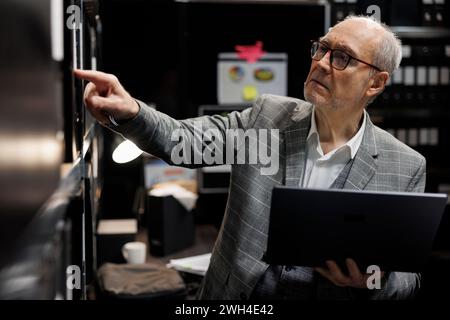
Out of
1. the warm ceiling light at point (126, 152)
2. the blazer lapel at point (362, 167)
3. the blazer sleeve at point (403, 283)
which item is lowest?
the blazer sleeve at point (403, 283)

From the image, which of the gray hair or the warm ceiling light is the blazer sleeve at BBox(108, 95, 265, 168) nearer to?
the warm ceiling light

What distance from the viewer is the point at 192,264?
6.96 feet

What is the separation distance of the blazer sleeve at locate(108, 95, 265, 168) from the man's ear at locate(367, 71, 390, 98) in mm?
289

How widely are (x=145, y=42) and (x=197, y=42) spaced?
28 cm

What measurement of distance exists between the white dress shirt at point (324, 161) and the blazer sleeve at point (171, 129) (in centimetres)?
17

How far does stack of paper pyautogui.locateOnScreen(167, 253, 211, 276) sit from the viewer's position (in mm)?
2053

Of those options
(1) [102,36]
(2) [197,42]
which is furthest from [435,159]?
(1) [102,36]

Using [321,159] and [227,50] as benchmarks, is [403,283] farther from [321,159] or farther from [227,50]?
[227,50]

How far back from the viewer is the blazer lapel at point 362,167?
141 cm

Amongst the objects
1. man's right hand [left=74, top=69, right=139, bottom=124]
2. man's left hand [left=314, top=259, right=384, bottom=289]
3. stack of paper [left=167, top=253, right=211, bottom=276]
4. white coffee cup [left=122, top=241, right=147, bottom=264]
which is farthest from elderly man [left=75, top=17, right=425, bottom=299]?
white coffee cup [left=122, top=241, right=147, bottom=264]

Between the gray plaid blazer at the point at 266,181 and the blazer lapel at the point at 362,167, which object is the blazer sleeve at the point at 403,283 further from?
the blazer lapel at the point at 362,167

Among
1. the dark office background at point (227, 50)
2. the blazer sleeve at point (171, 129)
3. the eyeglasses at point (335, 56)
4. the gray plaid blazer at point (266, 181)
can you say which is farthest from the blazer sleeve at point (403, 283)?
the dark office background at point (227, 50)

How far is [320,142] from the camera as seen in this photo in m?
Result: 1.47

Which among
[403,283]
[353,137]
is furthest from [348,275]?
[353,137]
